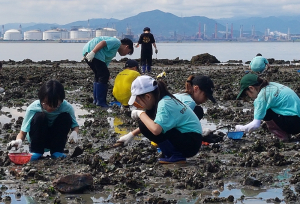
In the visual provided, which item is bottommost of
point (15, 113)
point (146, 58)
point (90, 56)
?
point (15, 113)

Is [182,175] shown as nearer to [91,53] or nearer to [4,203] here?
[4,203]

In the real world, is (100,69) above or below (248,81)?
below

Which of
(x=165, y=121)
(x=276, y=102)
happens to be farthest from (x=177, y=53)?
(x=165, y=121)

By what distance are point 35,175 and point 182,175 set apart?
1.48m

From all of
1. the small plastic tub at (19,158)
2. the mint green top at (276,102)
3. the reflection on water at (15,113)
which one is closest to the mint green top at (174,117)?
the mint green top at (276,102)

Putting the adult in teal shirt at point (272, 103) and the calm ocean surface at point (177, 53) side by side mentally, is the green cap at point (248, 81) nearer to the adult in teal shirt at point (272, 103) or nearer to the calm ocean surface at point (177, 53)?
the adult in teal shirt at point (272, 103)

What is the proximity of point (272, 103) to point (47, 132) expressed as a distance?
298 centimetres

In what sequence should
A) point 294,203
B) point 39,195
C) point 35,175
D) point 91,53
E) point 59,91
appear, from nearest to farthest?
point 294,203 → point 39,195 → point 35,175 → point 59,91 → point 91,53

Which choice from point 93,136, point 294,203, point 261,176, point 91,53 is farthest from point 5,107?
point 294,203

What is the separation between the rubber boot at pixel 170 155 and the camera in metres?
6.18

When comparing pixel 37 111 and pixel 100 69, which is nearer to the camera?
pixel 37 111

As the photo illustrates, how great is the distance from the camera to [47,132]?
6523mm

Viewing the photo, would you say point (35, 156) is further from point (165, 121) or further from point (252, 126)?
point (252, 126)

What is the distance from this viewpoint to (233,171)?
577cm
